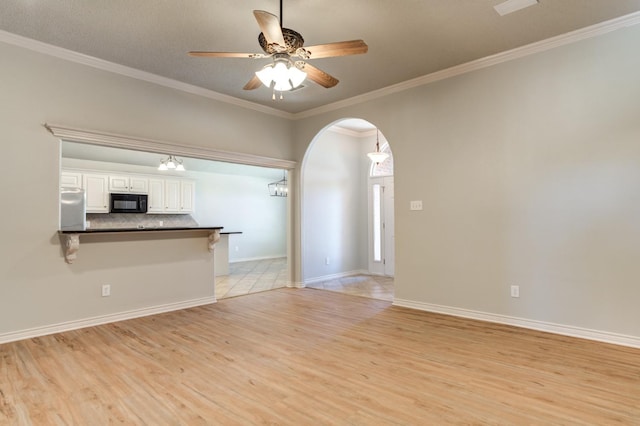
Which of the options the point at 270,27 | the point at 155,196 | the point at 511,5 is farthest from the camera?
the point at 155,196

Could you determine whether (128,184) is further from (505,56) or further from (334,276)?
(505,56)

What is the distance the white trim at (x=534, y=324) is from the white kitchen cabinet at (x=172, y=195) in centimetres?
621

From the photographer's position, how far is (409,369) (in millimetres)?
2594

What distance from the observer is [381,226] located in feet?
23.1

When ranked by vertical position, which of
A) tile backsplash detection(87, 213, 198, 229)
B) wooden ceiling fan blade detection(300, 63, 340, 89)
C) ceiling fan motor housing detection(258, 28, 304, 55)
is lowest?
tile backsplash detection(87, 213, 198, 229)

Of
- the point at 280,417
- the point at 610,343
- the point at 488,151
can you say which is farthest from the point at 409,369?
the point at 488,151

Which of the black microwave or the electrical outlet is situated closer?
the electrical outlet

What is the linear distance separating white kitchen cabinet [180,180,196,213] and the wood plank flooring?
5.09 m

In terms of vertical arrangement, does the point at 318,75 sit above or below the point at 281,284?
above

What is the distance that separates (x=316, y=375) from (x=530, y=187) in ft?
9.39

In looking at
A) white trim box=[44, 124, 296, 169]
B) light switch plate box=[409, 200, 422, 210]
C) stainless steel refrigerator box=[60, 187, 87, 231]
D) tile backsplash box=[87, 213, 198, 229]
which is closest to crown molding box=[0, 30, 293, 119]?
white trim box=[44, 124, 296, 169]

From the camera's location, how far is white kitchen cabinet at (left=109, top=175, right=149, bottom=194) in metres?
7.52

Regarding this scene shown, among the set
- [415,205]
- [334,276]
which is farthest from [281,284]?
[415,205]

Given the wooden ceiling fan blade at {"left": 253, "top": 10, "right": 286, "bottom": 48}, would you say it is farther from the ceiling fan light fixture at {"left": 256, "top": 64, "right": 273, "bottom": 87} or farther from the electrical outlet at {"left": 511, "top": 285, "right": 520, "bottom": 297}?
the electrical outlet at {"left": 511, "top": 285, "right": 520, "bottom": 297}
